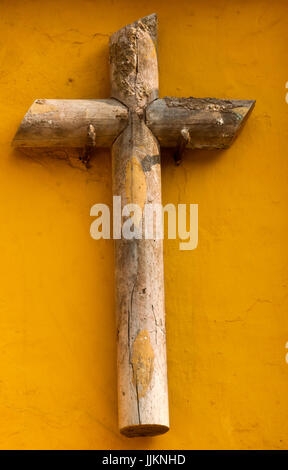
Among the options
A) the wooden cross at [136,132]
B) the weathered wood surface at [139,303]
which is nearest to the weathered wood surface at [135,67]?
the wooden cross at [136,132]

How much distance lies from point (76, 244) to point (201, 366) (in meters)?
0.72

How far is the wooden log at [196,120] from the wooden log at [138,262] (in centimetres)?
5

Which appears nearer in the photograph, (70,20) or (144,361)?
(144,361)

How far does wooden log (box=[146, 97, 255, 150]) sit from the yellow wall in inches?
4.5

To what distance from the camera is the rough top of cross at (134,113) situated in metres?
4.86

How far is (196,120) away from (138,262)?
2.19 feet

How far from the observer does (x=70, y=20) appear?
16.9 feet

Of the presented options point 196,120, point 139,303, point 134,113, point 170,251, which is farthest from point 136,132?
point 139,303

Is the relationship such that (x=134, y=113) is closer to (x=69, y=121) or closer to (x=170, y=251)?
(x=69, y=121)

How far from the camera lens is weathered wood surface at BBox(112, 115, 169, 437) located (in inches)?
177

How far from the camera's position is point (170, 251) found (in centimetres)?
487

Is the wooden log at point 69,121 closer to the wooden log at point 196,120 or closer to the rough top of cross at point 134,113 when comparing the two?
the rough top of cross at point 134,113
